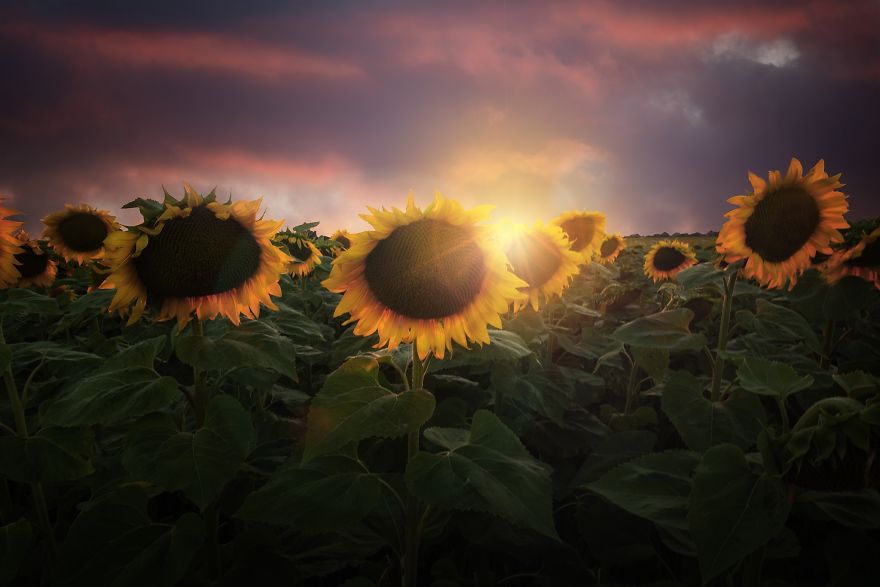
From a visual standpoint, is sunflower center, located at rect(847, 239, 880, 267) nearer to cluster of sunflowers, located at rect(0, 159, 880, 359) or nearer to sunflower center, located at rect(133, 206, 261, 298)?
→ cluster of sunflowers, located at rect(0, 159, 880, 359)

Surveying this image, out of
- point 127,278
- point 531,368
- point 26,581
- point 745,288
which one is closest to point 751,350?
point 745,288

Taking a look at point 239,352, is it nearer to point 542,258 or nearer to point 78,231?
point 542,258

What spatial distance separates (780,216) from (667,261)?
7.10 metres

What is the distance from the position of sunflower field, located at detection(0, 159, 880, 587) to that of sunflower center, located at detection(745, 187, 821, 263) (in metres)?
0.02

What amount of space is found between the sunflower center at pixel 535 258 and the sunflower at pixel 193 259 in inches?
98.1

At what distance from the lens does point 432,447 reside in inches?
115


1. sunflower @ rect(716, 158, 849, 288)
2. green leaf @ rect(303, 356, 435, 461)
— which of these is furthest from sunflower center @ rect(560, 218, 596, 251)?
green leaf @ rect(303, 356, 435, 461)

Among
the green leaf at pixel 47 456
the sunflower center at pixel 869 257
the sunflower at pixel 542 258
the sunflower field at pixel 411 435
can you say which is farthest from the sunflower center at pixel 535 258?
the green leaf at pixel 47 456

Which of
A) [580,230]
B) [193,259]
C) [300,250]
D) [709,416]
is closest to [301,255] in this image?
[300,250]

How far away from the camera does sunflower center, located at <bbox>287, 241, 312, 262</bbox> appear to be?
27.8ft

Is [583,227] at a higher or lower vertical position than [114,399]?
higher

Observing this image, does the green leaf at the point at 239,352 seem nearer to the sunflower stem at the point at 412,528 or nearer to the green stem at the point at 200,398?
the green stem at the point at 200,398

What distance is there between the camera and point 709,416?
8.71ft

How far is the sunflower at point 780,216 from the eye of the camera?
3.63 metres
